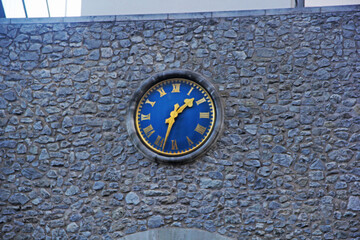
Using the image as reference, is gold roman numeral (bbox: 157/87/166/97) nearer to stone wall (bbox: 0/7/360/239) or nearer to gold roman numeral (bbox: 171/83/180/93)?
gold roman numeral (bbox: 171/83/180/93)

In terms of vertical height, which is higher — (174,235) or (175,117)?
(175,117)

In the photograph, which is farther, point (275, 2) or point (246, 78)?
point (275, 2)

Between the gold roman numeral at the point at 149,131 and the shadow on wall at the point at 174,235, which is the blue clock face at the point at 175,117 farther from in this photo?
the shadow on wall at the point at 174,235

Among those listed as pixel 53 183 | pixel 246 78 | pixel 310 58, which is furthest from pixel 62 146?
pixel 310 58

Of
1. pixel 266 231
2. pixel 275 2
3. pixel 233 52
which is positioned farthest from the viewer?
pixel 275 2

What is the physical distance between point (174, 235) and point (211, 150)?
3.88 feet

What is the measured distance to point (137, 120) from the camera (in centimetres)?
909

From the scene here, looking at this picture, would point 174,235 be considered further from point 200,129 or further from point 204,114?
point 204,114

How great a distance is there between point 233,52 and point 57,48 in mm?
2416

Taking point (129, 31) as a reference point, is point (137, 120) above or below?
below

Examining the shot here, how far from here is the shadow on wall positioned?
340 inches

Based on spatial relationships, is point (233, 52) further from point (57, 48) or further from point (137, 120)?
point (57, 48)

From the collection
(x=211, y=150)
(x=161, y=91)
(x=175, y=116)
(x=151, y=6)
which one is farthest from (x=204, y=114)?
(x=151, y=6)

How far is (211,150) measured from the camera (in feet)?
29.2
